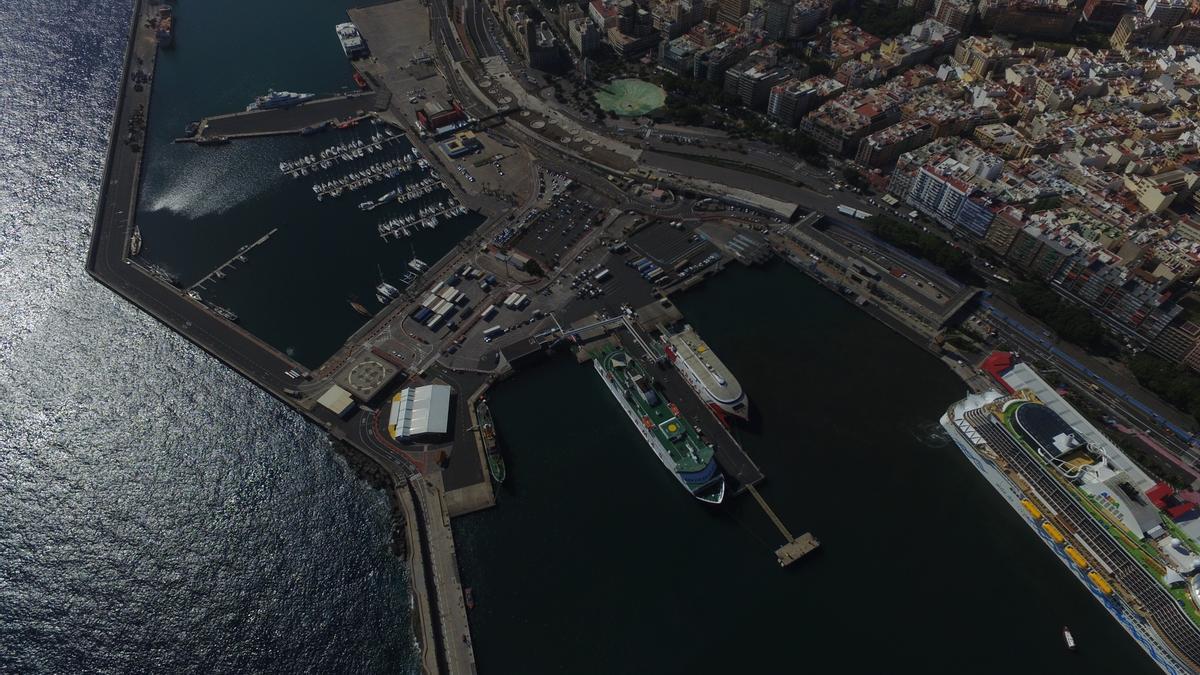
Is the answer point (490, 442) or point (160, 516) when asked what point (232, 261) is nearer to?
point (160, 516)

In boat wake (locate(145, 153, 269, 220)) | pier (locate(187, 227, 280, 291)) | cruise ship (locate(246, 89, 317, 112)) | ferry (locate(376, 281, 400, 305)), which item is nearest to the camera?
ferry (locate(376, 281, 400, 305))

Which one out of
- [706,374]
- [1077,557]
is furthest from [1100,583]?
[706,374]

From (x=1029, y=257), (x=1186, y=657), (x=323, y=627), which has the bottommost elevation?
(x=323, y=627)

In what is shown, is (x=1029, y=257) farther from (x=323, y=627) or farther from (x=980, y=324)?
(x=323, y=627)

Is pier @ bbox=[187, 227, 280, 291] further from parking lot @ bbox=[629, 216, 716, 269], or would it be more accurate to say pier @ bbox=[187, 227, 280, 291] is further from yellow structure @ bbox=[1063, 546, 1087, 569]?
yellow structure @ bbox=[1063, 546, 1087, 569]

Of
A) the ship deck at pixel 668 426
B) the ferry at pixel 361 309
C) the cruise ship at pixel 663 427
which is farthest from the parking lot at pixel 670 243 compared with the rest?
the ferry at pixel 361 309

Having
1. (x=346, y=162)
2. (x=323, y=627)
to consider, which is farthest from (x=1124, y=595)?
(x=346, y=162)

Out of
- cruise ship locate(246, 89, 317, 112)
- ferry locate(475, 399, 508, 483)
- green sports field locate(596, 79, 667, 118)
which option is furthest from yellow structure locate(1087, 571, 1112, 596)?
cruise ship locate(246, 89, 317, 112)

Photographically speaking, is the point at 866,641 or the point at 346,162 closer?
the point at 866,641
